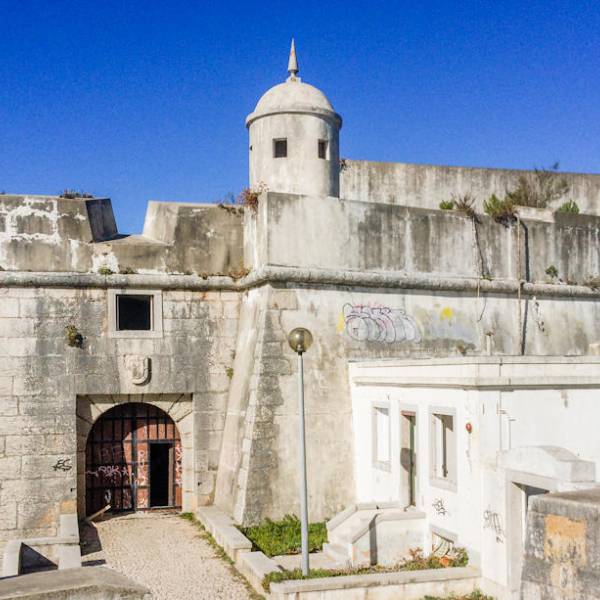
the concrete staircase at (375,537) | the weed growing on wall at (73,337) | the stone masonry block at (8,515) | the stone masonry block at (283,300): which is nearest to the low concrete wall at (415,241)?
the stone masonry block at (283,300)

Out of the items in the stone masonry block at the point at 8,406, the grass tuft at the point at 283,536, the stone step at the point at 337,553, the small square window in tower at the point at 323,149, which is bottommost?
the grass tuft at the point at 283,536

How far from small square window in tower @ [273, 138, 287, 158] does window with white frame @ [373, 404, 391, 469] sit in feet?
16.8

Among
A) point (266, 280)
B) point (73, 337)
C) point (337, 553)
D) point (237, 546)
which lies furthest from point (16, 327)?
point (337, 553)

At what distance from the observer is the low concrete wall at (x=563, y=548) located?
15.1 feet

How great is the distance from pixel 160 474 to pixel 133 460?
2.20 ft

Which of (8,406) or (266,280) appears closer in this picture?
(8,406)

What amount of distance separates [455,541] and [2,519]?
7814mm

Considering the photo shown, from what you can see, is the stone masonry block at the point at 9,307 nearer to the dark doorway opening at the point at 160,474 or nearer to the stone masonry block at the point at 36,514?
the stone masonry block at the point at 36,514

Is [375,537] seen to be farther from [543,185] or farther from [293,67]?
[543,185]

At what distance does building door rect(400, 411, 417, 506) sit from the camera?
41.1ft

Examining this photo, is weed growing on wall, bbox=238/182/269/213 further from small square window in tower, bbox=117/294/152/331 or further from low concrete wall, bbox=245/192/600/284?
small square window in tower, bbox=117/294/152/331

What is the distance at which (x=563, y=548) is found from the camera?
4.75 meters

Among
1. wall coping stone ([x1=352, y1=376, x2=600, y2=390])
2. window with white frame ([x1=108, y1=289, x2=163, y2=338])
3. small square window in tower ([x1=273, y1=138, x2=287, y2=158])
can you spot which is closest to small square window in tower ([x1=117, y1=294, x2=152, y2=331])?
window with white frame ([x1=108, y1=289, x2=163, y2=338])

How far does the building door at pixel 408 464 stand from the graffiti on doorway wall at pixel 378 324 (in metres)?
2.70
